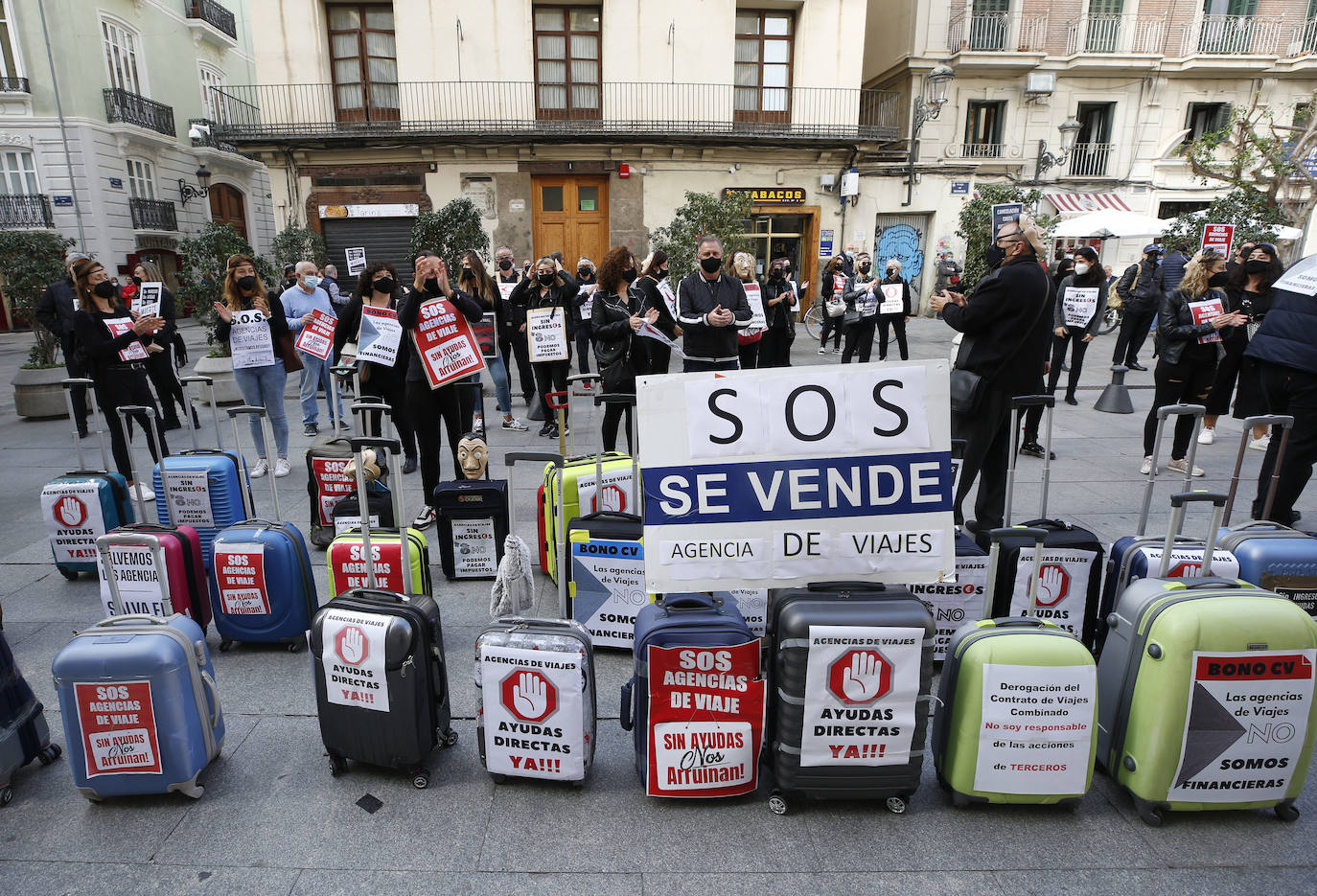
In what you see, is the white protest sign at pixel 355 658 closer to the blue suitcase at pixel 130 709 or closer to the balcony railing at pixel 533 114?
the blue suitcase at pixel 130 709

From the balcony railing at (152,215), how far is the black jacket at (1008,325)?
27163 millimetres

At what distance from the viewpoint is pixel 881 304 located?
10664 millimetres

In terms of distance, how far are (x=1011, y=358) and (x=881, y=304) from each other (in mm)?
6472

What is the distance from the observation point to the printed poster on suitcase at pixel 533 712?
109 inches

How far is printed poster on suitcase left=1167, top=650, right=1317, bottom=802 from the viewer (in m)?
2.50

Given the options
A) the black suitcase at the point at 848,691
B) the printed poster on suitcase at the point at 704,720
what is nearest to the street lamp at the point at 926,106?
the black suitcase at the point at 848,691

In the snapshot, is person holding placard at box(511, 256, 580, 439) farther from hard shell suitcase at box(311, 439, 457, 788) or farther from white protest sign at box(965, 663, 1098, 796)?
white protest sign at box(965, 663, 1098, 796)

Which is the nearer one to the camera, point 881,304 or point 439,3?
point 881,304

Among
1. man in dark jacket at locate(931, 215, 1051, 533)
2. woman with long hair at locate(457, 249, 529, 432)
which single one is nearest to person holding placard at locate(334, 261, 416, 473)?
woman with long hair at locate(457, 249, 529, 432)

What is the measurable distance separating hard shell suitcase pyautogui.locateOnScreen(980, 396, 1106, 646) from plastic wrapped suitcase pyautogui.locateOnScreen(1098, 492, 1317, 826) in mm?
662

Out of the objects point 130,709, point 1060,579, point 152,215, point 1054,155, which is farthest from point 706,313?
point 152,215

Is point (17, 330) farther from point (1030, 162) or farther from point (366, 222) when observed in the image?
point (1030, 162)

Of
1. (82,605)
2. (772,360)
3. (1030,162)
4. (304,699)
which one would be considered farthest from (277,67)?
(1030,162)

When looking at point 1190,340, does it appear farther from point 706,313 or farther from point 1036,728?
point 1036,728
